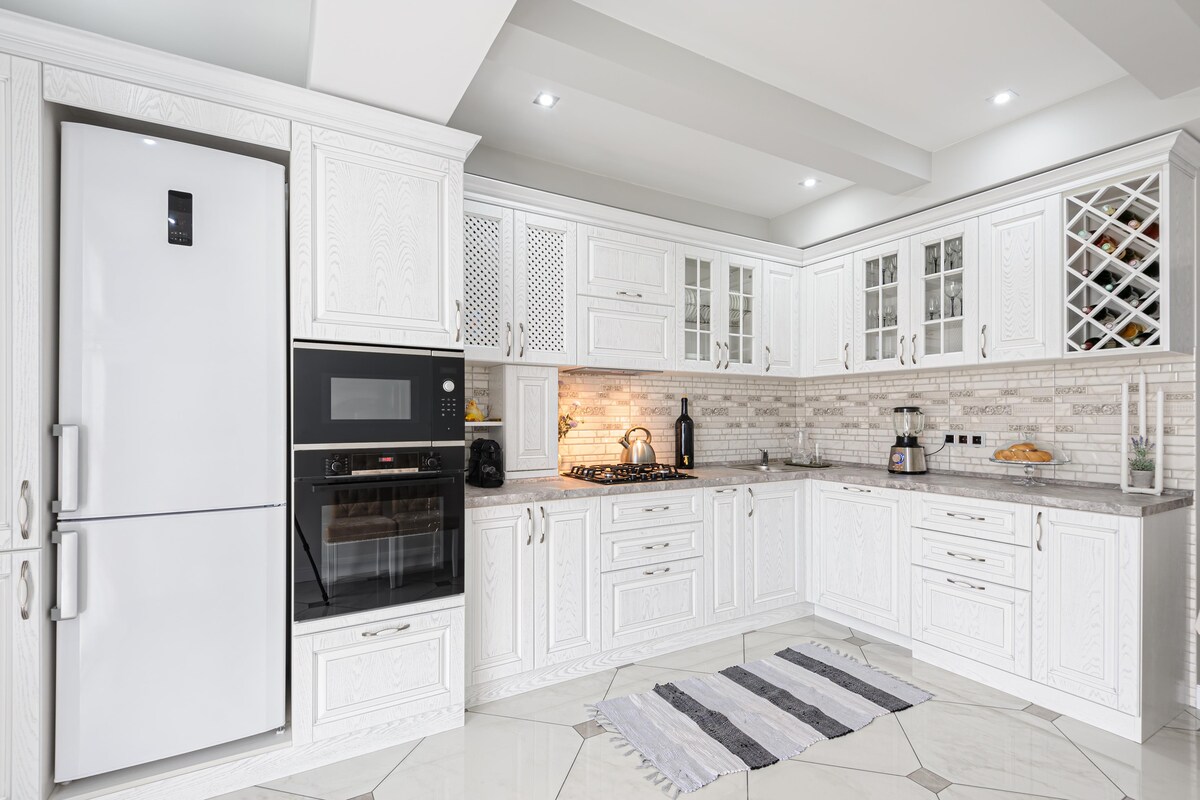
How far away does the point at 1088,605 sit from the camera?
8.33 ft

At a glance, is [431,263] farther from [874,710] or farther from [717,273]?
[874,710]

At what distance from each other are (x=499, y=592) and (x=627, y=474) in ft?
3.35

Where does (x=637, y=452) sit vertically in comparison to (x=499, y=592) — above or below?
above

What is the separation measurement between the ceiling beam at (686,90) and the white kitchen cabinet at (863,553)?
1.94 meters

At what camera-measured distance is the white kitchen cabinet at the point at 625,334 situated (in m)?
3.37

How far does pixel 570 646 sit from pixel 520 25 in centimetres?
276

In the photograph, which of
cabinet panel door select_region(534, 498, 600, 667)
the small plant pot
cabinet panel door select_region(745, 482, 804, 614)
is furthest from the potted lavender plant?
cabinet panel door select_region(534, 498, 600, 667)

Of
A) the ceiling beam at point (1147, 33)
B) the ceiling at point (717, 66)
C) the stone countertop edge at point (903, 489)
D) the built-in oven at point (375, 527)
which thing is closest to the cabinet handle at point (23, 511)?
the built-in oven at point (375, 527)

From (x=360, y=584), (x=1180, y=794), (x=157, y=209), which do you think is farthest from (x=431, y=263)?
(x=1180, y=794)

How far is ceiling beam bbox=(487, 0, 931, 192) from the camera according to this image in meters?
2.23

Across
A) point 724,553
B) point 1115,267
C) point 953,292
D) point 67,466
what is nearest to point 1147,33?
point 1115,267

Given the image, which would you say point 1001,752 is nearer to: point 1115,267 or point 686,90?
point 1115,267

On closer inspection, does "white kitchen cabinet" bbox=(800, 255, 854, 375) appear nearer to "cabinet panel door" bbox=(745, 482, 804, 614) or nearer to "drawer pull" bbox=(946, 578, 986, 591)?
"cabinet panel door" bbox=(745, 482, 804, 614)

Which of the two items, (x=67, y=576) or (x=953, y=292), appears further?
(x=953, y=292)
